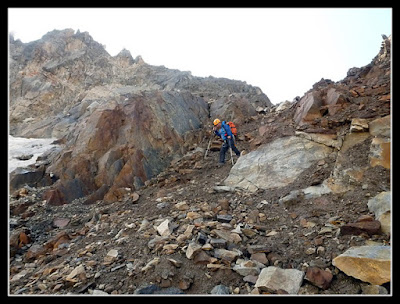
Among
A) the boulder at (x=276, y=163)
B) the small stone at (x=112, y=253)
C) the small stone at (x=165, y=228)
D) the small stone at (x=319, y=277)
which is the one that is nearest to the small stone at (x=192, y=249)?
the small stone at (x=165, y=228)

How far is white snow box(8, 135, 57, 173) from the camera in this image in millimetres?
13102

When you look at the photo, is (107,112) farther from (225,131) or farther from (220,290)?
(220,290)

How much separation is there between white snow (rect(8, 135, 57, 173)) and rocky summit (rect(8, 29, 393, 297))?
1.03 m

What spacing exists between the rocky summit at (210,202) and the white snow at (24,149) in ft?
3.39

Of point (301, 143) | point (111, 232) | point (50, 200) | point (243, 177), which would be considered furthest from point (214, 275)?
point (50, 200)

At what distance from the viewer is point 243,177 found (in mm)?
9750

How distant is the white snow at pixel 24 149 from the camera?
516 inches

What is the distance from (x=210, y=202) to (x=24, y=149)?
11877mm

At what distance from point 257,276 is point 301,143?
20.3 feet

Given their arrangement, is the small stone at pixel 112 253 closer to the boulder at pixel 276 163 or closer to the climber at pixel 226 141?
the boulder at pixel 276 163

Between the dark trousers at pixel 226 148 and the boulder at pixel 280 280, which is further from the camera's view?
the dark trousers at pixel 226 148

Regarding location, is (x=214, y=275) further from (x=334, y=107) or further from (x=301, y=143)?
(x=334, y=107)

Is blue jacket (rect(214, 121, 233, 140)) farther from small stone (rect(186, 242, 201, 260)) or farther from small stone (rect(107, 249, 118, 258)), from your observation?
small stone (rect(107, 249, 118, 258))

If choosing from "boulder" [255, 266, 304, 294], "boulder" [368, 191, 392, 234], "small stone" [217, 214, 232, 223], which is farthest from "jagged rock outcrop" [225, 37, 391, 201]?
"boulder" [255, 266, 304, 294]
